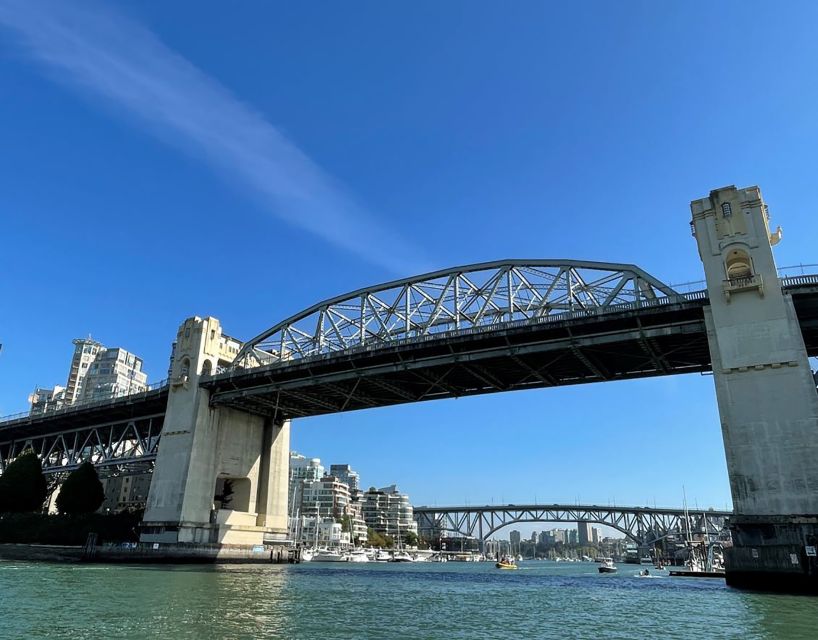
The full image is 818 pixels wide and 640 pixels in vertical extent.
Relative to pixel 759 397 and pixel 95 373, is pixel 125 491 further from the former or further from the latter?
pixel 759 397

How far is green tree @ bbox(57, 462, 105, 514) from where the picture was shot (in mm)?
72438

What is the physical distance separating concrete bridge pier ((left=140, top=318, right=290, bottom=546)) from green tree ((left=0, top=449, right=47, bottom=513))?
2308 cm

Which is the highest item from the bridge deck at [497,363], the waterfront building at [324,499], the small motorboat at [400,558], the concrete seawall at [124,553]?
the bridge deck at [497,363]

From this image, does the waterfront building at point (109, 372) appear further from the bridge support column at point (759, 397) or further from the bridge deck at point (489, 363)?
the bridge support column at point (759, 397)

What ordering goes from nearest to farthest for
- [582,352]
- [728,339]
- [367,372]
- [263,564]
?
[728,339] → [582,352] → [367,372] → [263,564]

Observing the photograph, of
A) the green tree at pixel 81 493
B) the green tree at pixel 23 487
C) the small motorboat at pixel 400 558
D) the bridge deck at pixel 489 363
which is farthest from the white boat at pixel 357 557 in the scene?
the green tree at pixel 23 487

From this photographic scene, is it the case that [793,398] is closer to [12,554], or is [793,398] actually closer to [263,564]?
[263,564]

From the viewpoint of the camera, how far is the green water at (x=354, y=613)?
1977 centimetres

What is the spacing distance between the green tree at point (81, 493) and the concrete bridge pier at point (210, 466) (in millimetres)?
13875

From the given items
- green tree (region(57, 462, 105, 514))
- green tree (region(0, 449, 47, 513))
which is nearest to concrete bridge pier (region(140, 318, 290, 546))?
green tree (region(57, 462, 105, 514))

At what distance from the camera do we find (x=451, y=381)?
61688mm

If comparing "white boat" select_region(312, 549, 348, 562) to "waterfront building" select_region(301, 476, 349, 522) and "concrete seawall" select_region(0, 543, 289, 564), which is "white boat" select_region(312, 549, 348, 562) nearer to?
"waterfront building" select_region(301, 476, 349, 522)

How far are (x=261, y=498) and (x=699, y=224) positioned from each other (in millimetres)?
55338

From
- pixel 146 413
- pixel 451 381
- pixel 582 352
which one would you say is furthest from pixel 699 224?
pixel 146 413
